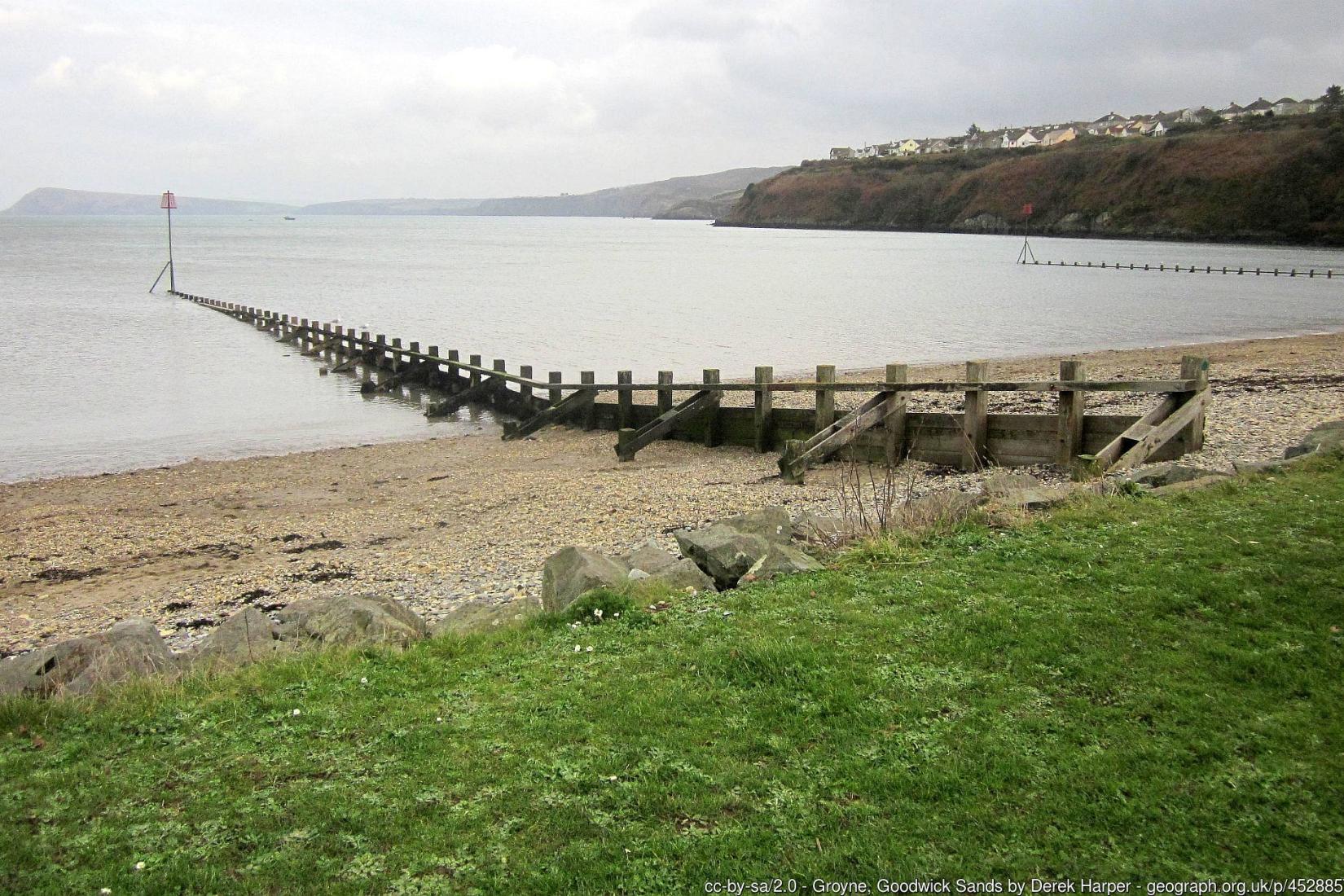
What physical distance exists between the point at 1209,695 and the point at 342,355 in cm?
3384

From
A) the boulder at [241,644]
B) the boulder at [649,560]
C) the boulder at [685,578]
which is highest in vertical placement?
the boulder at [685,578]

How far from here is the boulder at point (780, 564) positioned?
795 centimetres

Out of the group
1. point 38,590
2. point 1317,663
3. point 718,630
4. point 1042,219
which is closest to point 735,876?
point 718,630

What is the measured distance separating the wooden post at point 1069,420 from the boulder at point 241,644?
10108mm

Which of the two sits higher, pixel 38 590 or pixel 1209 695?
pixel 1209 695

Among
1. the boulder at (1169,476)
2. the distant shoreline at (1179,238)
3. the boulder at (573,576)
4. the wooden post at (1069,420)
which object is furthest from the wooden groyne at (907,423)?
the distant shoreline at (1179,238)

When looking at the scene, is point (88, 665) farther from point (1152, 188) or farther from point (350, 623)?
point (1152, 188)

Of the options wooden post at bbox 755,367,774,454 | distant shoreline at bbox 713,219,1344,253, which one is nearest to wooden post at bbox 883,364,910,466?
wooden post at bbox 755,367,774,454

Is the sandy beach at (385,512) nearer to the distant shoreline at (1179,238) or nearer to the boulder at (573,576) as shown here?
the boulder at (573,576)

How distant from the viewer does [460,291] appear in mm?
66625

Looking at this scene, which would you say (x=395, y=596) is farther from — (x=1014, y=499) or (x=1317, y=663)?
(x=1317, y=663)

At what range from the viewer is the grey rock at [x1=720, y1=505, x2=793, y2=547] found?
9.30 meters

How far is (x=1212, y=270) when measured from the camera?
7975cm

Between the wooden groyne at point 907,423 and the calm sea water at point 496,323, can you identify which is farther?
the calm sea water at point 496,323
